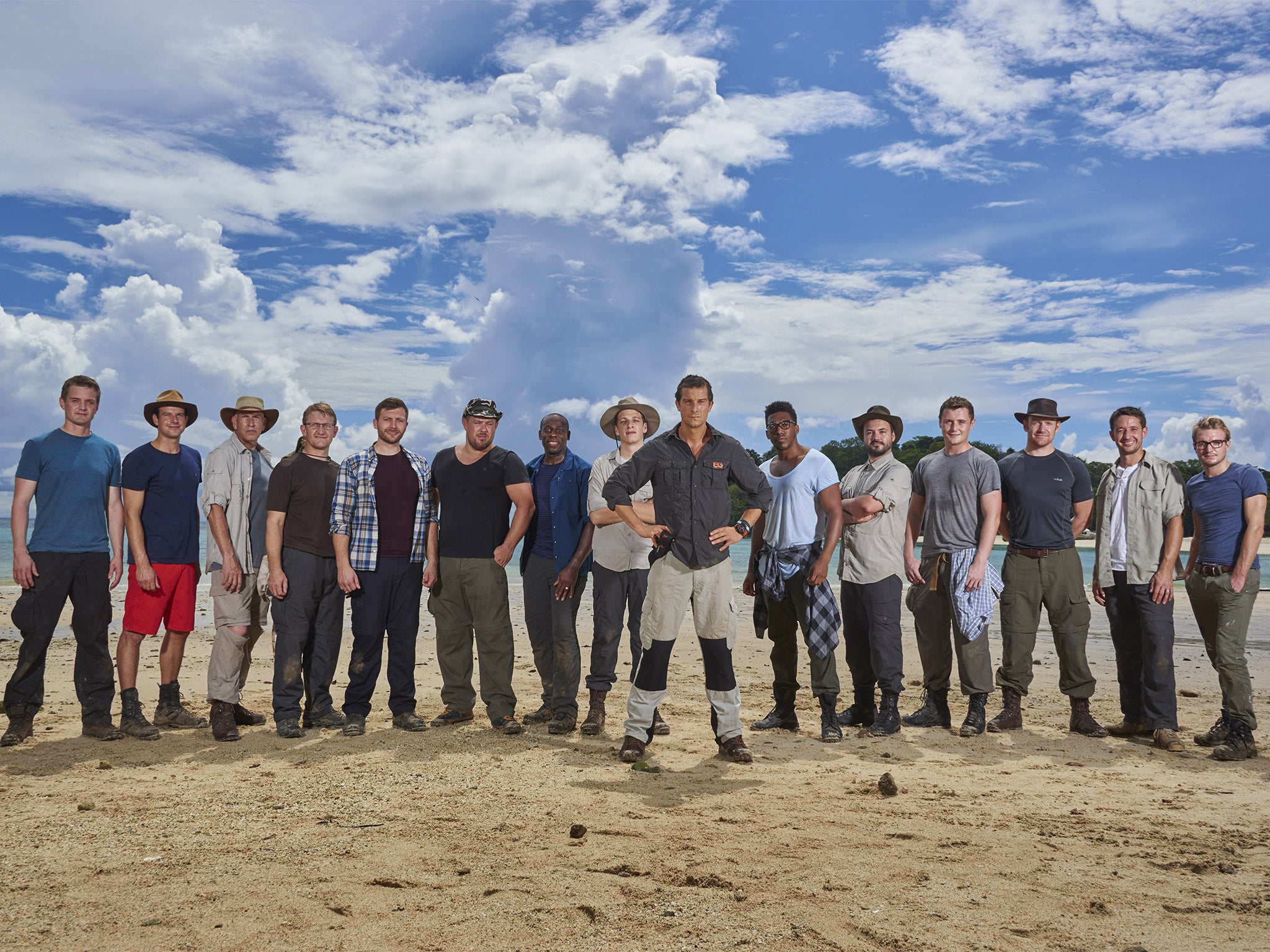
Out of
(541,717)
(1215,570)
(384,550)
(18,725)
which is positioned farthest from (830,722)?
(18,725)

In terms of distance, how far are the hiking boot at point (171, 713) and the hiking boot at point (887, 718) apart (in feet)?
16.8

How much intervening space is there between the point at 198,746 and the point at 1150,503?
280 inches

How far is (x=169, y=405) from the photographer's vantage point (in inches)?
262

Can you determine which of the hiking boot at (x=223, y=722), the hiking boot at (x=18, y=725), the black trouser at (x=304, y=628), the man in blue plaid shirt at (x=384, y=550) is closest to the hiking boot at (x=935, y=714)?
the man in blue plaid shirt at (x=384, y=550)

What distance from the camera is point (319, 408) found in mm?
6648

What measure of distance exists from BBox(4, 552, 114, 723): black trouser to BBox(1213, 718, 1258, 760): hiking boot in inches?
305

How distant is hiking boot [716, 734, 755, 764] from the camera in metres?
5.80

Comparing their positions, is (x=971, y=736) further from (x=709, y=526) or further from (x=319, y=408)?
(x=319, y=408)

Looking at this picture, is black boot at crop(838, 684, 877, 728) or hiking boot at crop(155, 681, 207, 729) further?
black boot at crop(838, 684, 877, 728)

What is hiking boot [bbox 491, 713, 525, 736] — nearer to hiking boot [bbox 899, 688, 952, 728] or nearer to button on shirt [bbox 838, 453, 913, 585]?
button on shirt [bbox 838, 453, 913, 585]

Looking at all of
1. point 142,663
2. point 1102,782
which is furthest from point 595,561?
point 142,663

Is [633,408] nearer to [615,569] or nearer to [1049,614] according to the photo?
[615,569]

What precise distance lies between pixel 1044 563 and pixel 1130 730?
1451 millimetres

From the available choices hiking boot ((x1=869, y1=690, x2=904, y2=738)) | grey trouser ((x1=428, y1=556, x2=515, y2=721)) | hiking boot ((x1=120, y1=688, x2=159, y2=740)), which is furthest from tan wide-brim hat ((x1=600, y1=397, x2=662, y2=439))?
hiking boot ((x1=120, y1=688, x2=159, y2=740))
